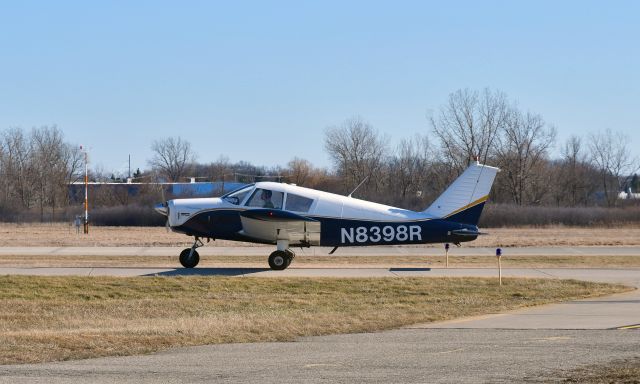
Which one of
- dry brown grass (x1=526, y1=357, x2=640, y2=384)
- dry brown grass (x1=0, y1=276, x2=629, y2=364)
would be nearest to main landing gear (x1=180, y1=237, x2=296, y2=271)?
dry brown grass (x1=0, y1=276, x2=629, y2=364)

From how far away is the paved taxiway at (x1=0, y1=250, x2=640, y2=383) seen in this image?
10.9 metres

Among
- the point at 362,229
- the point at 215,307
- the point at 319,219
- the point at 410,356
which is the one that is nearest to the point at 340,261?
the point at 362,229

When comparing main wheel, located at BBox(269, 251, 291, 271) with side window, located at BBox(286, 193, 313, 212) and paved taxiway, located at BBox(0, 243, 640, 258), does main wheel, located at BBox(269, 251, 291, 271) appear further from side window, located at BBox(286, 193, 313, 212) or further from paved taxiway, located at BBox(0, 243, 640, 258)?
paved taxiway, located at BBox(0, 243, 640, 258)

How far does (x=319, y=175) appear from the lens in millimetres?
80562

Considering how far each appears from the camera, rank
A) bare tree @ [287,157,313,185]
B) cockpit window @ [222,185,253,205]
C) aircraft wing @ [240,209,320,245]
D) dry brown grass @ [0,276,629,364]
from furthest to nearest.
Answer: bare tree @ [287,157,313,185] → cockpit window @ [222,185,253,205] → aircraft wing @ [240,209,320,245] → dry brown grass @ [0,276,629,364]

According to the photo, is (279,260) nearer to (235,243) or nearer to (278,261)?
(278,261)

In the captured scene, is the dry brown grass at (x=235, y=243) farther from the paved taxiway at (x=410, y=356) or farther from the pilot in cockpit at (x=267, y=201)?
the paved taxiway at (x=410, y=356)

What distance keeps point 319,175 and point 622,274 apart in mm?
56284

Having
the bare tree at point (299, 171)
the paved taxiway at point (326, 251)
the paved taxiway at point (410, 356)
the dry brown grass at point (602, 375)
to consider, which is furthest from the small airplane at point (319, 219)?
the bare tree at point (299, 171)

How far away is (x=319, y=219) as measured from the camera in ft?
84.7

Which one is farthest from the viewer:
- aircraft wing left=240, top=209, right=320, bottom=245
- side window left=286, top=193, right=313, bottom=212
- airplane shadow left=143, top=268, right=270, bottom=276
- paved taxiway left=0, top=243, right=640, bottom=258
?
paved taxiway left=0, top=243, right=640, bottom=258

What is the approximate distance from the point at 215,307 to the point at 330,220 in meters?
7.58

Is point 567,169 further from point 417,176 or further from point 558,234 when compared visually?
point 558,234

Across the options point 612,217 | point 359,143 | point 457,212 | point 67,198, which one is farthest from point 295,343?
point 67,198
